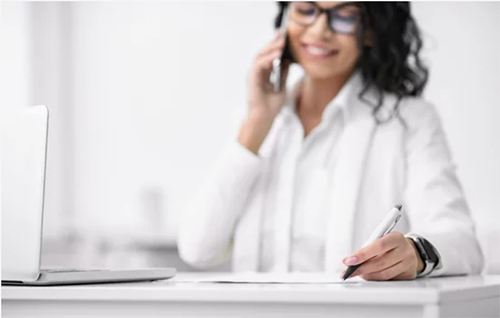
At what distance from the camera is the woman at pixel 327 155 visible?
1499 millimetres

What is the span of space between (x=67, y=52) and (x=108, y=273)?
10.9ft

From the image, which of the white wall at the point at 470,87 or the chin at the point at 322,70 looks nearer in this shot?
the chin at the point at 322,70

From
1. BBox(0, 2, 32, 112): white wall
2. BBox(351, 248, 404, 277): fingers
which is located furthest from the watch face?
BBox(0, 2, 32, 112): white wall

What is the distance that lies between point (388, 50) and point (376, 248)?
862 millimetres

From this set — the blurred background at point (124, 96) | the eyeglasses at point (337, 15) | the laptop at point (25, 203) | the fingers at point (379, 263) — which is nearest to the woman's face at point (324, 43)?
the eyeglasses at point (337, 15)

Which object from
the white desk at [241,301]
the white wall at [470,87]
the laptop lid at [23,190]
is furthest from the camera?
the white wall at [470,87]

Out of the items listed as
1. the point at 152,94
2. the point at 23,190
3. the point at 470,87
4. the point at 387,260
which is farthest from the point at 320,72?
the point at 152,94

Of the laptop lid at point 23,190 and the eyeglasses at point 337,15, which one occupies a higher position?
the eyeglasses at point 337,15

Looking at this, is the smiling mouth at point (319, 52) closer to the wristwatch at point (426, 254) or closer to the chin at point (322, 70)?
the chin at point (322, 70)

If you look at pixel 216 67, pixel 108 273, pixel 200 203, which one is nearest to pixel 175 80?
pixel 216 67

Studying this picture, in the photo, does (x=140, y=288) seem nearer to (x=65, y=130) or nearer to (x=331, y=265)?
(x=331, y=265)

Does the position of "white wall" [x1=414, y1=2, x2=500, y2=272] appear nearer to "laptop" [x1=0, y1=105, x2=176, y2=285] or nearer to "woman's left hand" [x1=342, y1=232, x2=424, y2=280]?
"woman's left hand" [x1=342, y1=232, x2=424, y2=280]

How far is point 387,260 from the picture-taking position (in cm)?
91

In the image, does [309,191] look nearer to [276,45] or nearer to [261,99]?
[261,99]
